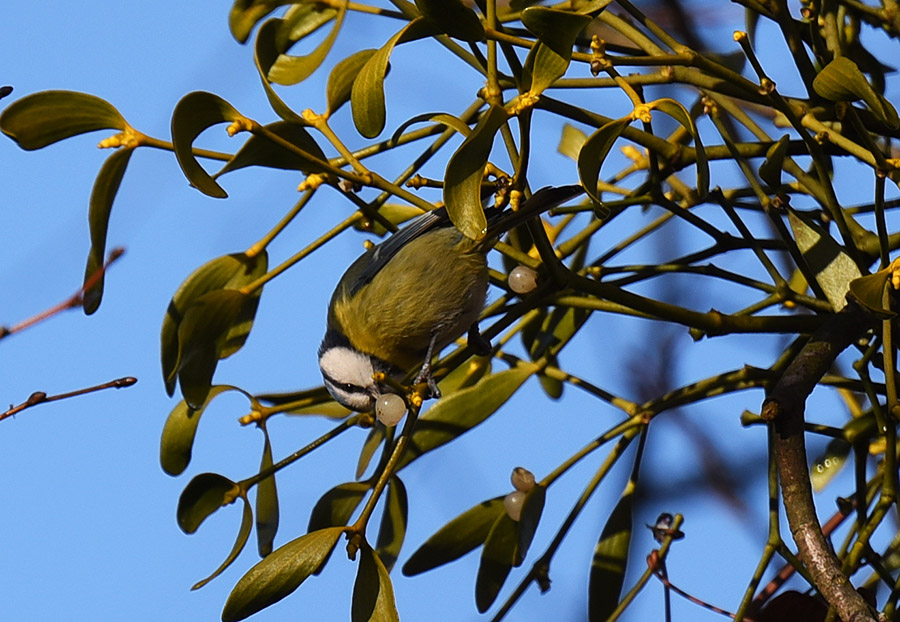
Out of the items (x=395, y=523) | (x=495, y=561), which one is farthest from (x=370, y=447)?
(x=495, y=561)

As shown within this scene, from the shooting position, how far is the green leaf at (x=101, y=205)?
88cm

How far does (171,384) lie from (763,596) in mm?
583

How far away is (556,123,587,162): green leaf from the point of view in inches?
53.9

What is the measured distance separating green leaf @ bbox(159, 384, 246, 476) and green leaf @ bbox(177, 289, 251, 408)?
76mm

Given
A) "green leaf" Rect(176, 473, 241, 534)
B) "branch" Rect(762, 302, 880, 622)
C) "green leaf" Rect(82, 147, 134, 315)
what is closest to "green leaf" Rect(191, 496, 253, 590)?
"green leaf" Rect(176, 473, 241, 534)

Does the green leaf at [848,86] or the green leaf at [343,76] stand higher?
the green leaf at [343,76]

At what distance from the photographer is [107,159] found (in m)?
0.88

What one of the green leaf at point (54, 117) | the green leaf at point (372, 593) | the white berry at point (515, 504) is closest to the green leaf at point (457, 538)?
the white berry at point (515, 504)

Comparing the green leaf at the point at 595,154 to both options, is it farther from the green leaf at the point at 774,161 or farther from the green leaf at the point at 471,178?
the green leaf at the point at 774,161

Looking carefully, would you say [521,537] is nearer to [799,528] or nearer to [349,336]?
[799,528]

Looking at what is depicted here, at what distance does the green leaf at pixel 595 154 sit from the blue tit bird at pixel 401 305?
0.57 meters

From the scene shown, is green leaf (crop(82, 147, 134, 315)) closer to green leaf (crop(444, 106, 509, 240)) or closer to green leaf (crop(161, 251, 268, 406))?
green leaf (crop(161, 251, 268, 406))

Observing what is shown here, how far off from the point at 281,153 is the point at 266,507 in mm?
380

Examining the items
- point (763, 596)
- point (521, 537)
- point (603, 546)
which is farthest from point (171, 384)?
point (763, 596)
